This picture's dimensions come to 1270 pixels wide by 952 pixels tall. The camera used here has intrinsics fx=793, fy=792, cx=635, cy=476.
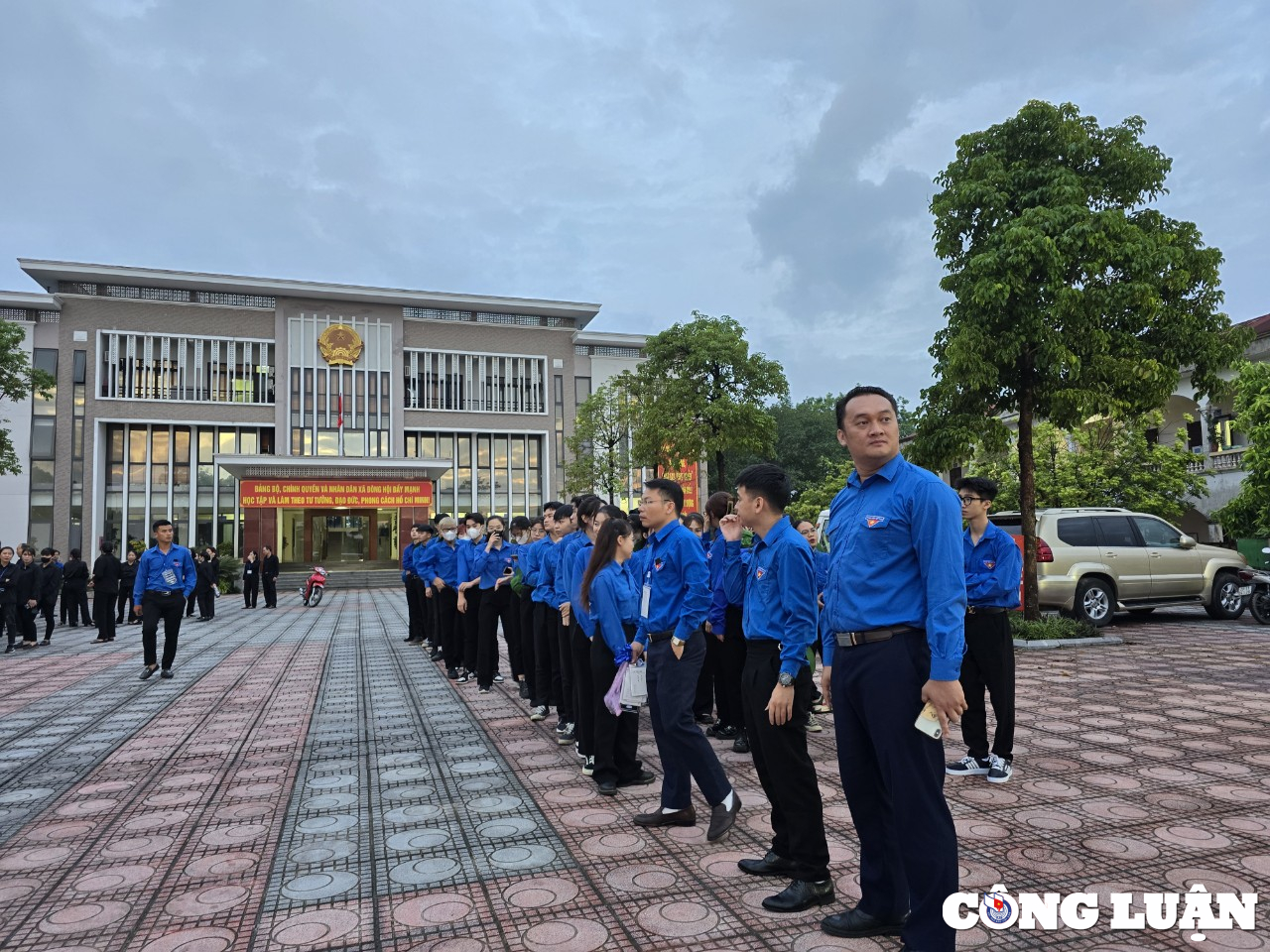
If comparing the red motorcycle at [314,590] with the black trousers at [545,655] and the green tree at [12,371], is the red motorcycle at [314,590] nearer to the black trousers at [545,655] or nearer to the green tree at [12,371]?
the green tree at [12,371]

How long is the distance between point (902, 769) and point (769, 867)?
1191mm

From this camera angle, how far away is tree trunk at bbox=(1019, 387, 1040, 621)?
10.7m

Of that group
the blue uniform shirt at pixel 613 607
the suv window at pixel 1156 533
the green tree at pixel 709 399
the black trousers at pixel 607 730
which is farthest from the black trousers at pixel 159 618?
the green tree at pixel 709 399

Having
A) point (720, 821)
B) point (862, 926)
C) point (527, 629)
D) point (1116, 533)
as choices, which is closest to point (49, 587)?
point (527, 629)

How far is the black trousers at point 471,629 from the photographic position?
8.52 meters

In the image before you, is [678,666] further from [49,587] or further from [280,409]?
[280,409]

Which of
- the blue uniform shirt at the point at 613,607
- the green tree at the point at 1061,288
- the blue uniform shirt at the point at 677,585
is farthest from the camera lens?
the green tree at the point at 1061,288

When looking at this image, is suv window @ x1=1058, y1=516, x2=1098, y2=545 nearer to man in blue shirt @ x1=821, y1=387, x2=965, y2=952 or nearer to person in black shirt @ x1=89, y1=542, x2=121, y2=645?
man in blue shirt @ x1=821, y1=387, x2=965, y2=952

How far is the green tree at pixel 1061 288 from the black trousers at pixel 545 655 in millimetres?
7033

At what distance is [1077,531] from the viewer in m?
11.7

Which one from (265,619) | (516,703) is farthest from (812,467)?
(516,703)

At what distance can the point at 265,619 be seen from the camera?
718 inches

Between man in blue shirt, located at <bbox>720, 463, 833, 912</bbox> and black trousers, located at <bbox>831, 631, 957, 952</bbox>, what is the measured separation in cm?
39

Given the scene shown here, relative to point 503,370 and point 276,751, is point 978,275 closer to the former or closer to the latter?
point 276,751
